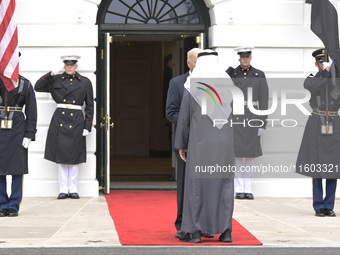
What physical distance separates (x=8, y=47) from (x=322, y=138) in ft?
13.8

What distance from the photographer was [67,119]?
38.5 feet

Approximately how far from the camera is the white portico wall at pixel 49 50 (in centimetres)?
1208

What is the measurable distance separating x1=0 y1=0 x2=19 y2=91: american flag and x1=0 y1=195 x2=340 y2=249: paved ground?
1705 millimetres

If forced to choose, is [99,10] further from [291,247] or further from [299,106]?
[291,247]

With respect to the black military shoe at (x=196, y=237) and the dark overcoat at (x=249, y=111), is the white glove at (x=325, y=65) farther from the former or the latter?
the black military shoe at (x=196, y=237)

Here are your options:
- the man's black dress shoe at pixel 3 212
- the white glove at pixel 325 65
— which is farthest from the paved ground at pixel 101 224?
the white glove at pixel 325 65

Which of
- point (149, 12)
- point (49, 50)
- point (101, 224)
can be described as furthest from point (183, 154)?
point (149, 12)

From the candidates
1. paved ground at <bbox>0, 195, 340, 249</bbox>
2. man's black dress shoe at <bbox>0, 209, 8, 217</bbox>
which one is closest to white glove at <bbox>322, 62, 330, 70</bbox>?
paved ground at <bbox>0, 195, 340, 249</bbox>

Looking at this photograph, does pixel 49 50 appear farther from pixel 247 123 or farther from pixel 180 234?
pixel 180 234

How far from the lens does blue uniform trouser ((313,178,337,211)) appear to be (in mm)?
10039

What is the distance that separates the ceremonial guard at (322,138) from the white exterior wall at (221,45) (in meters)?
2.10

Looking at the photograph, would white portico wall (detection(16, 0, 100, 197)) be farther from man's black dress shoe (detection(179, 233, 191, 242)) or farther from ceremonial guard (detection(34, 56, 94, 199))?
man's black dress shoe (detection(179, 233, 191, 242))

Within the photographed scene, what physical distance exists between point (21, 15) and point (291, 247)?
20.5 feet

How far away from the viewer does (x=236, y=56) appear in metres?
12.3
